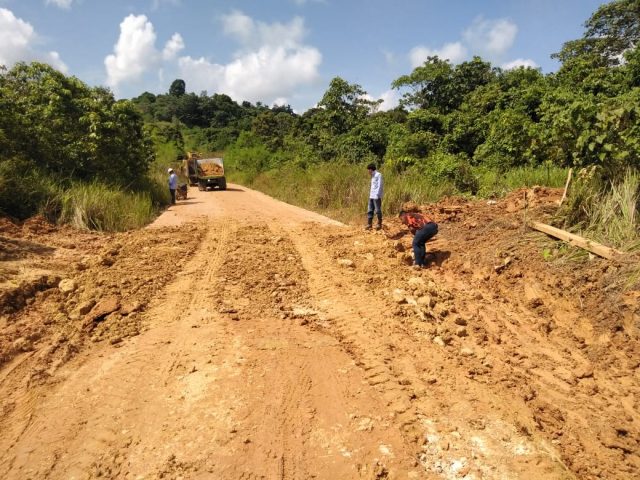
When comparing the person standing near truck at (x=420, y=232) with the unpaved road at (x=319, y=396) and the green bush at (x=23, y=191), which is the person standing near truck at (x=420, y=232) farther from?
the green bush at (x=23, y=191)

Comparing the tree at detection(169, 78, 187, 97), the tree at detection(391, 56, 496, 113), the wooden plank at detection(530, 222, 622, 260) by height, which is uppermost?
the tree at detection(169, 78, 187, 97)

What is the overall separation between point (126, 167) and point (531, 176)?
43.7 ft

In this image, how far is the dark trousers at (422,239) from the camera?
7.32 meters

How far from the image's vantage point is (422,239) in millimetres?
7449

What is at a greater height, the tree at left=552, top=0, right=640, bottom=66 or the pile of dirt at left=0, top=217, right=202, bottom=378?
the tree at left=552, top=0, right=640, bottom=66

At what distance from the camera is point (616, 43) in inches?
845

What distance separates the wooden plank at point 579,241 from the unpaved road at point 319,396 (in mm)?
904

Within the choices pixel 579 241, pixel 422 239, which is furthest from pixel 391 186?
pixel 579 241

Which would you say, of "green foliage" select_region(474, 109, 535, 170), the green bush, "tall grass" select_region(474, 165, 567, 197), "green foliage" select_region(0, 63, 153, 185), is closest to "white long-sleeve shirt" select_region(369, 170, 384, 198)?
"tall grass" select_region(474, 165, 567, 197)

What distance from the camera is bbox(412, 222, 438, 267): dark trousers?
288 inches

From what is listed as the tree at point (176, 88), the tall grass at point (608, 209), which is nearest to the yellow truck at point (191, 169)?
the tall grass at point (608, 209)

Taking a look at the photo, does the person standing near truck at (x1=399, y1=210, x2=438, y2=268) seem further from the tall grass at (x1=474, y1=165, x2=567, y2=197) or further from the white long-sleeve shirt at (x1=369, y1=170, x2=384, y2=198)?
the tall grass at (x1=474, y1=165, x2=567, y2=197)

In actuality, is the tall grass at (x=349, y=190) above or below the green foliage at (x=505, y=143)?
below

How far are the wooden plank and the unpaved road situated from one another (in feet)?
2.96
